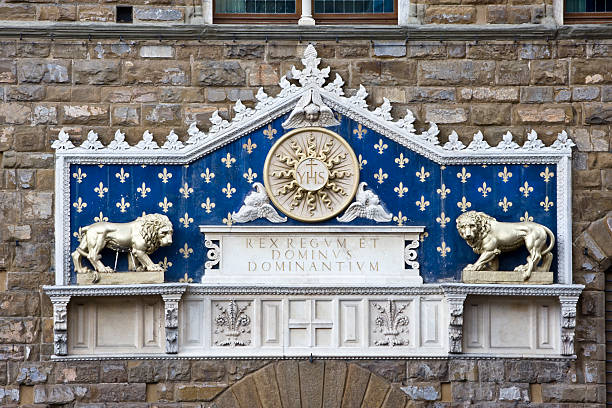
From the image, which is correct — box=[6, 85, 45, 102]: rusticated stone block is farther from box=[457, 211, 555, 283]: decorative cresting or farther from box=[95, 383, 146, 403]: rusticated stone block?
box=[457, 211, 555, 283]: decorative cresting

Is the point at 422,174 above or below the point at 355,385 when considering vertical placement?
above

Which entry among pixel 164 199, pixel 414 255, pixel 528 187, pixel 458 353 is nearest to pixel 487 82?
pixel 528 187

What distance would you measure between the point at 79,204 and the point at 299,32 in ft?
8.69

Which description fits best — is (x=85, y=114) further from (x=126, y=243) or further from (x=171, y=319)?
(x=171, y=319)

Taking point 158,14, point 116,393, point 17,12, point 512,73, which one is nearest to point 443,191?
point 512,73

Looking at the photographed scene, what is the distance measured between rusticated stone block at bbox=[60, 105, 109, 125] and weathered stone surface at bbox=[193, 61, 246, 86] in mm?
941

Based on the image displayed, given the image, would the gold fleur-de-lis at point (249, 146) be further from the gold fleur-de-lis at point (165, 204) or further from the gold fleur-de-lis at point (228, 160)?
the gold fleur-de-lis at point (165, 204)

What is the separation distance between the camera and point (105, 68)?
10703mm

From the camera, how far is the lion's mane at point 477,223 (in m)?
10.4

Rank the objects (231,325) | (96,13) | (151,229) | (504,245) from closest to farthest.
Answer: (151,229), (504,245), (231,325), (96,13)

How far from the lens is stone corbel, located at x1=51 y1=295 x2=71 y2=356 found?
34.0 feet

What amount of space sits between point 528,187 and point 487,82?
1.09 meters

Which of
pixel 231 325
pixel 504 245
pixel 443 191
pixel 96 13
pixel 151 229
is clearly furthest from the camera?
pixel 96 13

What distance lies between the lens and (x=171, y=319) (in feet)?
34.0
